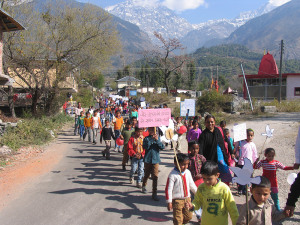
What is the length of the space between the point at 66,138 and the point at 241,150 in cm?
1151

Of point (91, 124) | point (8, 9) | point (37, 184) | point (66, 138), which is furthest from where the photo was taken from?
point (8, 9)

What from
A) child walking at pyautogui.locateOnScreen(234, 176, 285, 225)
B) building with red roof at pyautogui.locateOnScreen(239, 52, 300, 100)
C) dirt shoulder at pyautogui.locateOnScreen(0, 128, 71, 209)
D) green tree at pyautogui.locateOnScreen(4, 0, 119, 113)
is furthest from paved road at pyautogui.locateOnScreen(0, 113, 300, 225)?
building with red roof at pyautogui.locateOnScreen(239, 52, 300, 100)

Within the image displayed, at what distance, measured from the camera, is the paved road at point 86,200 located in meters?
5.16

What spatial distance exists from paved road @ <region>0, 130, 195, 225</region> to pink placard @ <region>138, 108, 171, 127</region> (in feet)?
5.37

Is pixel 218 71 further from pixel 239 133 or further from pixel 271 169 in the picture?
pixel 271 169

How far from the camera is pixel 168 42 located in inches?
1715

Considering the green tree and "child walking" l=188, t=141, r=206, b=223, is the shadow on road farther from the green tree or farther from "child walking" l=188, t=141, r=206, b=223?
the green tree

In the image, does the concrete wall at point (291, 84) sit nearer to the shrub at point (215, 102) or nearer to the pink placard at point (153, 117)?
the shrub at point (215, 102)

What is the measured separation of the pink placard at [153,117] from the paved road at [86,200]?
5.37 feet

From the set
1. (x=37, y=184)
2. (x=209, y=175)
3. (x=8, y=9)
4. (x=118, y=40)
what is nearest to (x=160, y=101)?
(x=118, y=40)

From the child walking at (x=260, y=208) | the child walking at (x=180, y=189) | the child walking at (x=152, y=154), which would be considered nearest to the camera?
the child walking at (x=260, y=208)

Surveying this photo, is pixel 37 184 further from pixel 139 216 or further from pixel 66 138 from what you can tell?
pixel 66 138

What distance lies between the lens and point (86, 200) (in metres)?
6.10

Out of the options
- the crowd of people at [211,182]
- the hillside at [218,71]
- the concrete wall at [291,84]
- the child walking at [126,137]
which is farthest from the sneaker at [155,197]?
the hillside at [218,71]
